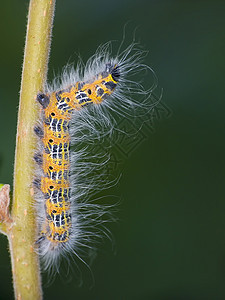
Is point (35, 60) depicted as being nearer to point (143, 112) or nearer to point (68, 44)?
point (143, 112)

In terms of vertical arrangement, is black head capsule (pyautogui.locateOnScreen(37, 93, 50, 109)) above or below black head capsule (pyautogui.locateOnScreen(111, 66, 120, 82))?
below

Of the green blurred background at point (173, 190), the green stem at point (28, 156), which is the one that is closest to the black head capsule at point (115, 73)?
the green stem at point (28, 156)

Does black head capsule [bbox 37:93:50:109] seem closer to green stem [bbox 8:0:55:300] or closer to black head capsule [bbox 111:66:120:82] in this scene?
green stem [bbox 8:0:55:300]

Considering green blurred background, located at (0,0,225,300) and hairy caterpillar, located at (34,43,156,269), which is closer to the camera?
hairy caterpillar, located at (34,43,156,269)

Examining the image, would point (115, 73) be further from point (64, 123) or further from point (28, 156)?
point (28, 156)

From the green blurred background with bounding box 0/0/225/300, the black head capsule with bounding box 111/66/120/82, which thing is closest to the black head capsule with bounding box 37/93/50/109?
the black head capsule with bounding box 111/66/120/82
